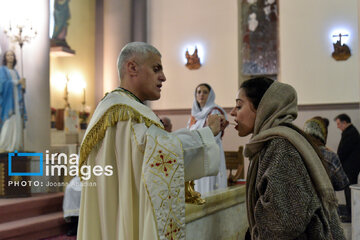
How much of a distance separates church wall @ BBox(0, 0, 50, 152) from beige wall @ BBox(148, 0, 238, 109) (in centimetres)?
346

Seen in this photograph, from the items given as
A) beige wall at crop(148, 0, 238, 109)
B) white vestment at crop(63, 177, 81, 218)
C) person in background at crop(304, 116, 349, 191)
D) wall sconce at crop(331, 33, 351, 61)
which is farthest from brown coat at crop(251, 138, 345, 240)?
beige wall at crop(148, 0, 238, 109)

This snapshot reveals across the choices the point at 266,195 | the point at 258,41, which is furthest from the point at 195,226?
the point at 258,41

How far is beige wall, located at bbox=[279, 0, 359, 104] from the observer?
866 centimetres

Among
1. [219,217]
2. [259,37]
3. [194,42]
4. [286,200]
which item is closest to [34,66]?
[194,42]

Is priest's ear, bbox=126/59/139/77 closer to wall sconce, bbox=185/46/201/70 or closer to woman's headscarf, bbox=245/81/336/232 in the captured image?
woman's headscarf, bbox=245/81/336/232

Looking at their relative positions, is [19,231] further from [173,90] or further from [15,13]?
[173,90]

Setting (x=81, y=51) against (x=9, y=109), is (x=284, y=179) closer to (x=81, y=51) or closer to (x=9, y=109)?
(x=9, y=109)

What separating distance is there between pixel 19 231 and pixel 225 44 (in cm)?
622

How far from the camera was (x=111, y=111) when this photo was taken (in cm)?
239

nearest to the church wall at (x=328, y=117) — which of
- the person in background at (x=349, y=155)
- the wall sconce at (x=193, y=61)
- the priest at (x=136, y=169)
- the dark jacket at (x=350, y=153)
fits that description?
the person in background at (x=349, y=155)

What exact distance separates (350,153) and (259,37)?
3.41 metres

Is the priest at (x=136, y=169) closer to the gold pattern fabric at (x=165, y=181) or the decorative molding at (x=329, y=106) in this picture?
the gold pattern fabric at (x=165, y=181)

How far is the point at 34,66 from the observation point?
7555 millimetres

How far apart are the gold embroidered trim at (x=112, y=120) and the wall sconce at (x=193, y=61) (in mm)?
7826
